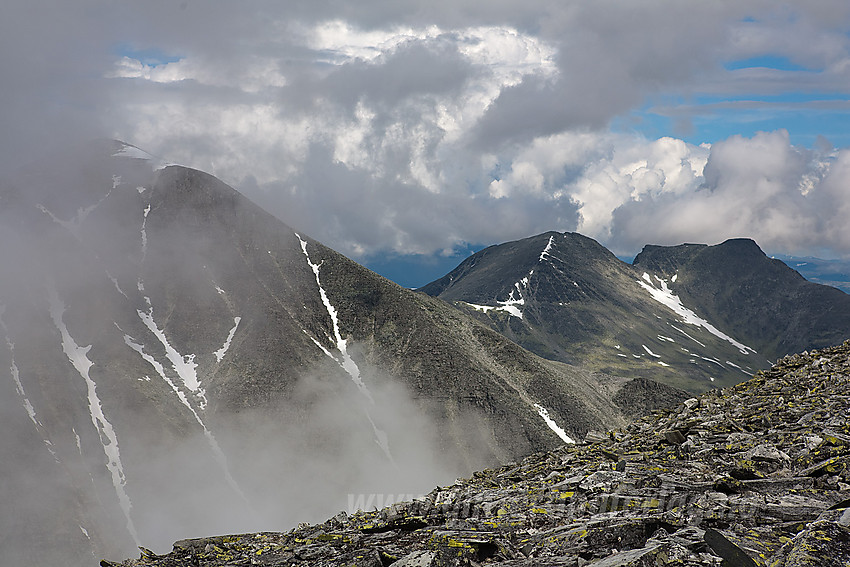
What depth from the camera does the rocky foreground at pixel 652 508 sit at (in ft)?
47.7

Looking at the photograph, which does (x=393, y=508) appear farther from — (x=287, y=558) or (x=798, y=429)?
(x=798, y=429)

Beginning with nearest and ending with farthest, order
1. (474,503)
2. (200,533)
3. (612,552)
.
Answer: (612,552) → (474,503) → (200,533)

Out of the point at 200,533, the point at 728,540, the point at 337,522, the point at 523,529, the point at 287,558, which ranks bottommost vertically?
the point at 728,540

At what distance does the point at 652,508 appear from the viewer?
19.1 m

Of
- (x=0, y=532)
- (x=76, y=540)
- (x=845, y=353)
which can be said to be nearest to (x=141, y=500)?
(x=76, y=540)

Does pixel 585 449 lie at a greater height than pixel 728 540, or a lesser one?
greater

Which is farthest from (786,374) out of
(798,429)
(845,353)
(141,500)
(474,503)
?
(141,500)

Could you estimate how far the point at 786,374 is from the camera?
127 ft

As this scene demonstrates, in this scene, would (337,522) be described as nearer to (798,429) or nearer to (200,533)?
(798,429)

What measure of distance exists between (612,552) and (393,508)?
12058 millimetres

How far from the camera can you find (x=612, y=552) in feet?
51.1

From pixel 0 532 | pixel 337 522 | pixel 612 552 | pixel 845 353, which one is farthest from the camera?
pixel 0 532

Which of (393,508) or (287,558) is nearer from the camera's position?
(287,558)

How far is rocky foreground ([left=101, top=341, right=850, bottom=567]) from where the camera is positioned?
14.5 meters
